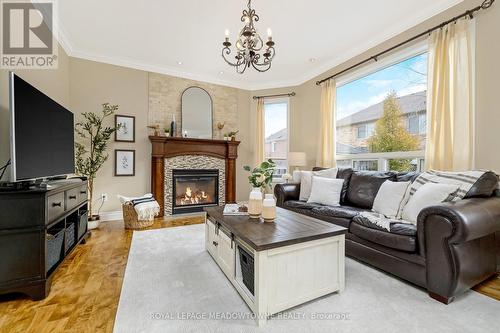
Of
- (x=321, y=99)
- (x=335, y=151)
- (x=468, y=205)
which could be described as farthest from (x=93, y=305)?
(x=321, y=99)

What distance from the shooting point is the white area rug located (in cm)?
139

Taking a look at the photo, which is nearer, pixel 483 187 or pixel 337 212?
pixel 483 187

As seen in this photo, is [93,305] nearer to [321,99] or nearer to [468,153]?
[468,153]

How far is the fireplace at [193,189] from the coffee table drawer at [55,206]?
241cm

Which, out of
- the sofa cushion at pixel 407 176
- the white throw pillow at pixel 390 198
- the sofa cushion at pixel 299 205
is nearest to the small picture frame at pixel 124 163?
the sofa cushion at pixel 299 205

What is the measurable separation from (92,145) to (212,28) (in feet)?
8.77

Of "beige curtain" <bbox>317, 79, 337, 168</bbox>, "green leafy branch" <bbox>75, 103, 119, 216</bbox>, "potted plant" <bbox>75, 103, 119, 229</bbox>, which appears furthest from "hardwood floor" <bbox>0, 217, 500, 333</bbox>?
"beige curtain" <bbox>317, 79, 337, 168</bbox>

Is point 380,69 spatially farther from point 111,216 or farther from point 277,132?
point 111,216

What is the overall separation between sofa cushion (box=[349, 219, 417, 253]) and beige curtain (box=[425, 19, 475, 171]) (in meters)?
1.28

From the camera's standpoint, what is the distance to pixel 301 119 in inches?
197

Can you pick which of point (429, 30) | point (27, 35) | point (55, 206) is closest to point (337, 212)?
point (429, 30)

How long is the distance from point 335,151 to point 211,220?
2.76 meters

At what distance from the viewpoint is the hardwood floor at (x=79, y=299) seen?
142cm

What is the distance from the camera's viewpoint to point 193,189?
4707mm
